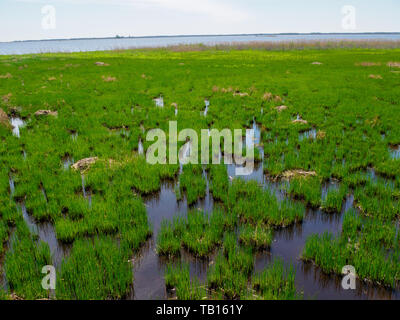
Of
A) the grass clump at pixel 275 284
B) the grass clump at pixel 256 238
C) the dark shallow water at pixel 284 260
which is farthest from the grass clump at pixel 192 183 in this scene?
the grass clump at pixel 275 284

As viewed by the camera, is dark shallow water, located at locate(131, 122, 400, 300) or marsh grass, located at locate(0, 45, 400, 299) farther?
marsh grass, located at locate(0, 45, 400, 299)

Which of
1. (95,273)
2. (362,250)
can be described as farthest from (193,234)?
(362,250)

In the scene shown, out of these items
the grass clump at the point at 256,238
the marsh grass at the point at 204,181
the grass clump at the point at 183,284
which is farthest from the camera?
the grass clump at the point at 256,238

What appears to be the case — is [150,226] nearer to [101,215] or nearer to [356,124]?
[101,215]

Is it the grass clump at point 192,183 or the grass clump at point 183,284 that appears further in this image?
the grass clump at point 192,183

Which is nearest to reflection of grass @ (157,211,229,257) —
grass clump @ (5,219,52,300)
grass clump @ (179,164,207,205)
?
grass clump @ (179,164,207,205)

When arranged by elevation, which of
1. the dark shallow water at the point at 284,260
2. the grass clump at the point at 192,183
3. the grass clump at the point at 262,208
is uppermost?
the grass clump at the point at 192,183

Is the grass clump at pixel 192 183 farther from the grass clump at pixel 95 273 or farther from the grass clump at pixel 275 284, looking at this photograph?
the grass clump at pixel 275 284

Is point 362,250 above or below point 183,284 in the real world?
above

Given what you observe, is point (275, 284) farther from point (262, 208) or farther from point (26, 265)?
point (26, 265)

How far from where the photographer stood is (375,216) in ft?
18.8

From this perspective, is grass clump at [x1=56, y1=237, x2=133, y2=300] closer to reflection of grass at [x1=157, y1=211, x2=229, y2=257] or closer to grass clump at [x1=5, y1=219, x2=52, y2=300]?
grass clump at [x1=5, y1=219, x2=52, y2=300]
